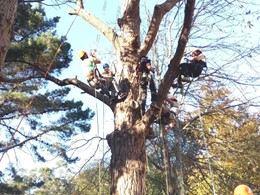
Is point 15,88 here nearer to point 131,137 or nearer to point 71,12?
point 71,12

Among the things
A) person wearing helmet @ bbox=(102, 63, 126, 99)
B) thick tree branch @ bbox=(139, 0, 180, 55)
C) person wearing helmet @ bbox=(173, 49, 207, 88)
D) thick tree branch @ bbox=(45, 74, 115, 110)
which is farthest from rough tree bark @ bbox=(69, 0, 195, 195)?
person wearing helmet @ bbox=(173, 49, 207, 88)

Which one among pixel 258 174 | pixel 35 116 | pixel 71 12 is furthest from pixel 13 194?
pixel 71 12

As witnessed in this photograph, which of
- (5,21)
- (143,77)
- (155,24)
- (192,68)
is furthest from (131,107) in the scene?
(5,21)

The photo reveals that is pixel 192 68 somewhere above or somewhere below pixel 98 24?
below

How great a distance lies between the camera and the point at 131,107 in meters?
3.97

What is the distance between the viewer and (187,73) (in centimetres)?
465

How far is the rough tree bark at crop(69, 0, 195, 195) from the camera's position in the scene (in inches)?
141

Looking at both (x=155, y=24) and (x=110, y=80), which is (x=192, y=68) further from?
(x=110, y=80)

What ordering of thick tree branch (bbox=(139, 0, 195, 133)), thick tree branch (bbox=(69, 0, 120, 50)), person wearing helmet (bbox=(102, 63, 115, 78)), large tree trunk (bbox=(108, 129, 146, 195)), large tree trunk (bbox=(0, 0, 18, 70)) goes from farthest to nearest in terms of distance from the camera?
person wearing helmet (bbox=(102, 63, 115, 78)), thick tree branch (bbox=(69, 0, 120, 50)), thick tree branch (bbox=(139, 0, 195, 133)), large tree trunk (bbox=(108, 129, 146, 195)), large tree trunk (bbox=(0, 0, 18, 70))

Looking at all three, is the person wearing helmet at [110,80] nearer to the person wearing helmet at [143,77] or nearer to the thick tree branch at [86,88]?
the thick tree branch at [86,88]

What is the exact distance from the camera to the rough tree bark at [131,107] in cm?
359

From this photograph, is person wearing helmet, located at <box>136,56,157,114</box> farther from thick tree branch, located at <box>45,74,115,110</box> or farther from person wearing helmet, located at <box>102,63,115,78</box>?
person wearing helmet, located at <box>102,63,115,78</box>

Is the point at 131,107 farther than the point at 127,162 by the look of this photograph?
Yes

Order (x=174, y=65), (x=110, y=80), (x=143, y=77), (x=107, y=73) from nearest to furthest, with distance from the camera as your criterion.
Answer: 1. (x=174, y=65)
2. (x=143, y=77)
3. (x=110, y=80)
4. (x=107, y=73)
